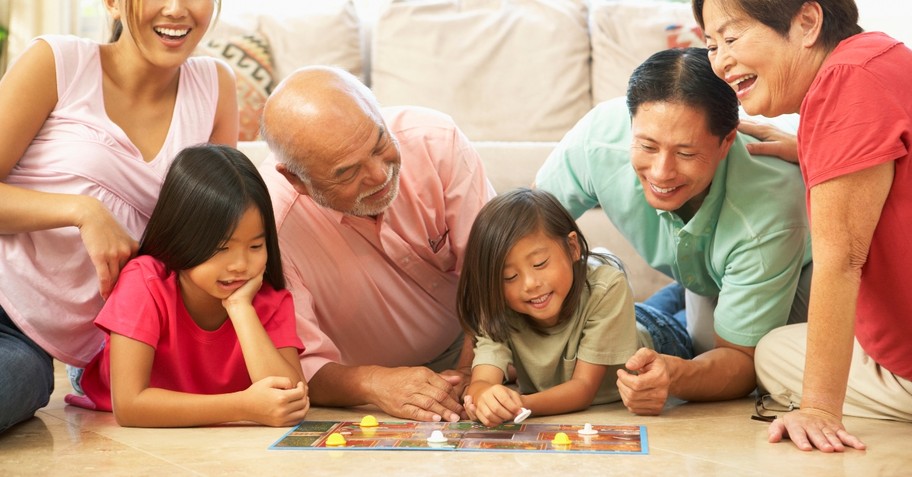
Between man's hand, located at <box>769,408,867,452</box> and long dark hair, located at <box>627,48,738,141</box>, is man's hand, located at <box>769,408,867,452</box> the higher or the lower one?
the lower one

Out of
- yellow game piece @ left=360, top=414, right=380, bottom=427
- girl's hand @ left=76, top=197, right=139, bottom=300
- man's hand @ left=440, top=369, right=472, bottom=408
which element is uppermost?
girl's hand @ left=76, top=197, right=139, bottom=300

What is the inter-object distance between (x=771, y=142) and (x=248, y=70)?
7.13 ft

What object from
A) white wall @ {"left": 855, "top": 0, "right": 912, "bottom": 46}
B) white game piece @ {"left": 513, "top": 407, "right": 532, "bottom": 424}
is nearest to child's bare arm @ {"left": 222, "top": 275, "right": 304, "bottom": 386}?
white game piece @ {"left": 513, "top": 407, "right": 532, "bottom": 424}

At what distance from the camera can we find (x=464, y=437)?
1.83 metres

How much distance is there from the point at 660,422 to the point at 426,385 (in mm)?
476

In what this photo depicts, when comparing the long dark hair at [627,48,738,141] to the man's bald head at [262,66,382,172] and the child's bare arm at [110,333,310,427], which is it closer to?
the man's bald head at [262,66,382,172]

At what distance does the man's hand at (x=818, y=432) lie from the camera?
1.67 meters

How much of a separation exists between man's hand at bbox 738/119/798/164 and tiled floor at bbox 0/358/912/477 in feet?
1.91

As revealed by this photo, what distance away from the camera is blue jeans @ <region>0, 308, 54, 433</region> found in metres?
1.89

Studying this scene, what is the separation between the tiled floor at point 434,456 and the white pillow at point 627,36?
6.60 ft

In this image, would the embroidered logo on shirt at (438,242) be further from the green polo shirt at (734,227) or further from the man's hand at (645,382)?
the man's hand at (645,382)

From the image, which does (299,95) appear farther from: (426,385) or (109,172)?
(426,385)

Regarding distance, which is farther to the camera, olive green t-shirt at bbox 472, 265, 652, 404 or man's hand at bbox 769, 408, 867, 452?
olive green t-shirt at bbox 472, 265, 652, 404

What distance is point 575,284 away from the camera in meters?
2.12
